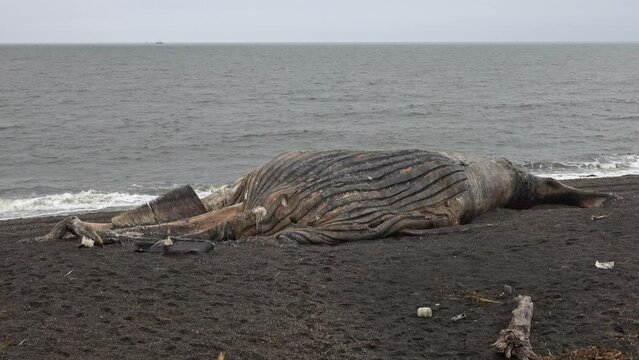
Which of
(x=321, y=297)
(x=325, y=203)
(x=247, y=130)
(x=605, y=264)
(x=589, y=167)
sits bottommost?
(x=247, y=130)

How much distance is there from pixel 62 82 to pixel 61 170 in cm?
4142

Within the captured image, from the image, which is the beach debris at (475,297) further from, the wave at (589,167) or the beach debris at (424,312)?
the wave at (589,167)

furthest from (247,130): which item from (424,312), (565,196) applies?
(424,312)

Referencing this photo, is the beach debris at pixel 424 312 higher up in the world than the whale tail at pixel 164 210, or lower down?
lower down

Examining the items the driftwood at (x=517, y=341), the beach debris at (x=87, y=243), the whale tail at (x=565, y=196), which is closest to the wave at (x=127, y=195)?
the beach debris at (x=87, y=243)

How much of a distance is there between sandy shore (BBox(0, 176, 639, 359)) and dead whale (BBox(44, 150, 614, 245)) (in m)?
0.34

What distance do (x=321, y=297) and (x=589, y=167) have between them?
1565cm

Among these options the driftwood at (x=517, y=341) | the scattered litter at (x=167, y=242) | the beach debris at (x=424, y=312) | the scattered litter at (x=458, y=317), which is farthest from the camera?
the scattered litter at (x=167, y=242)

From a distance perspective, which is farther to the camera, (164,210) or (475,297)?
(164,210)

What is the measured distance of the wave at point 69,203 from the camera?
1492 centimetres

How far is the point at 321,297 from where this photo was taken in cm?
672

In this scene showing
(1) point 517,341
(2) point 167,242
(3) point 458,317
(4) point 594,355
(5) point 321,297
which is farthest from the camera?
(2) point 167,242

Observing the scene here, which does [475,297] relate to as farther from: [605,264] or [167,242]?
[167,242]

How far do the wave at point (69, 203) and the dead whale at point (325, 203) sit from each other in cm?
553
